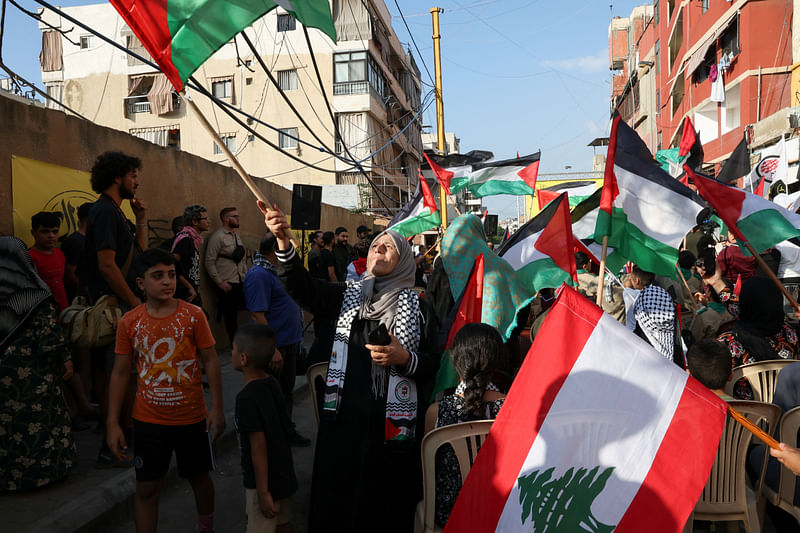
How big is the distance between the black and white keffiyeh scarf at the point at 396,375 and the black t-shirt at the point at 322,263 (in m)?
5.55

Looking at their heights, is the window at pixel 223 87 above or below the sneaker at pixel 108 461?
above

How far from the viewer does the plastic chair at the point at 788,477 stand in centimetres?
304

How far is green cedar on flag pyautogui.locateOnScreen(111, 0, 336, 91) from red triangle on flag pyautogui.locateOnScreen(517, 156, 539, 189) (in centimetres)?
708

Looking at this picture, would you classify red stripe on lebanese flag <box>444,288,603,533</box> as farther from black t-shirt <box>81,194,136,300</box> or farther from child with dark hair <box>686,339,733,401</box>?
black t-shirt <box>81,194,136,300</box>

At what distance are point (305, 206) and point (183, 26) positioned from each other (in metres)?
6.13

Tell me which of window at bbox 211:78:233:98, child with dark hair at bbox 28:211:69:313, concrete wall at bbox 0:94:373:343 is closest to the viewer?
child with dark hair at bbox 28:211:69:313

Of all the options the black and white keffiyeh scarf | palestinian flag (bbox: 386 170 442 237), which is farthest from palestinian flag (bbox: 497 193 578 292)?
palestinian flag (bbox: 386 170 442 237)

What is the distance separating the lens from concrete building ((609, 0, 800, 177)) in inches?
719

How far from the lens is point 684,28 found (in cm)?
2670

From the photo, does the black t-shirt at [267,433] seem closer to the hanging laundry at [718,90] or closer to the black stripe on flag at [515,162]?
the black stripe on flag at [515,162]

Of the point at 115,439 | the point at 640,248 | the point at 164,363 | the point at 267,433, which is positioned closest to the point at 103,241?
the point at 164,363

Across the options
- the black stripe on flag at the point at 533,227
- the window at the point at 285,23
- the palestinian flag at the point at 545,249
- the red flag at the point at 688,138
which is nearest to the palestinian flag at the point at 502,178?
the red flag at the point at 688,138

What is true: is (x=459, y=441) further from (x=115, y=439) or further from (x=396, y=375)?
(x=115, y=439)

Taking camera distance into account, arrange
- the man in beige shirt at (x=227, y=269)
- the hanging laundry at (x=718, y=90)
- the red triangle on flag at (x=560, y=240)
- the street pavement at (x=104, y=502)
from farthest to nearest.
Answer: the hanging laundry at (x=718, y=90), the man in beige shirt at (x=227, y=269), the red triangle on flag at (x=560, y=240), the street pavement at (x=104, y=502)
